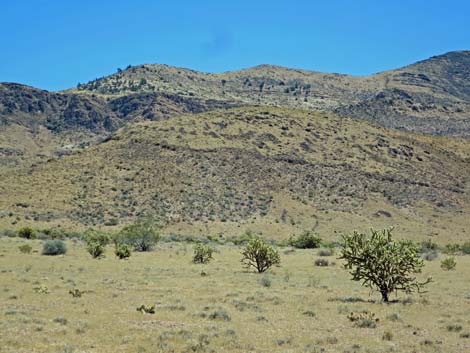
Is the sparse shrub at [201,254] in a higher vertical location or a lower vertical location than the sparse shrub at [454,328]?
higher

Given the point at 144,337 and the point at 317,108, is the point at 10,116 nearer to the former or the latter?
the point at 317,108

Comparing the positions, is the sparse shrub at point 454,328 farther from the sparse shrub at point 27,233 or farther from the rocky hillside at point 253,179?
the rocky hillside at point 253,179

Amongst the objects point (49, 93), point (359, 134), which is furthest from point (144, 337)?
point (49, 93)

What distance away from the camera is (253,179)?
87688mm

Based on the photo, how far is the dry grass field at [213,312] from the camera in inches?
563

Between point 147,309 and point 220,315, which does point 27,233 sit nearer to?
point 147,309

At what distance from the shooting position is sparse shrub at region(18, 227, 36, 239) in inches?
2250

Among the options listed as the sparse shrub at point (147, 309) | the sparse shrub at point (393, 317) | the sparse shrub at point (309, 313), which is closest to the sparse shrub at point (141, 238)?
the sparse shrub at point (147, 309)

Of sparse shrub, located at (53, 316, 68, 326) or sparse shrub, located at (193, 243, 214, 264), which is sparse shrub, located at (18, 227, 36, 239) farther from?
sparse shrub, located at (53, 316, 68, 326)

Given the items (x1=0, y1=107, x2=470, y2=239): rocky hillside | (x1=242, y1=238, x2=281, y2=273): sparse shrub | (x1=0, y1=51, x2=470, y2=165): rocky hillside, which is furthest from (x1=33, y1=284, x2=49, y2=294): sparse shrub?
(x1=0, y1=51, x2=470, y2=165): rocky hillside

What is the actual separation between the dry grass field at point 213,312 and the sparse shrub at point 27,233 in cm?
2291

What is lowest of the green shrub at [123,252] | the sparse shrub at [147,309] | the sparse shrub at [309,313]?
the sparse shrub at [309,313]

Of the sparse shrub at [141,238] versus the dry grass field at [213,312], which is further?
the sparse shrub at [141,238]

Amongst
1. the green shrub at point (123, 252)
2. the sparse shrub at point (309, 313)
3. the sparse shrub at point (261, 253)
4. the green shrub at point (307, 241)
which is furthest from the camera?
the green shrub at point (307, 241)
